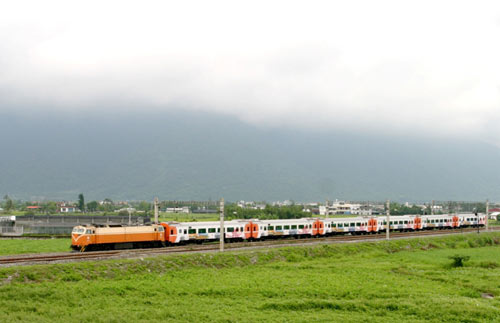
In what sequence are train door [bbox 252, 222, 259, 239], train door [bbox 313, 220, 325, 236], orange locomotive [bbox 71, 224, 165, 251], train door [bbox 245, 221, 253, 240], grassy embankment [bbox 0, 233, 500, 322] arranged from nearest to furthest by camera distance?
grassy embankment [bbox 0, 233, 500, 322] < orange locomotive [bbox 71, 224, 165, 251] < train door [bbox 245, 221, 253, 240] < train door [bbox 252, 222, 259, 239] < train door [bbox 313, 220, 325, 236]

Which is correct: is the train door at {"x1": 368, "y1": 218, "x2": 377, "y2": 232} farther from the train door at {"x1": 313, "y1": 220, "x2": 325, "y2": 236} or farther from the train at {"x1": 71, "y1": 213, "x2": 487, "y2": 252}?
the train door at {"x1": 313, "y1": 220, "x2": 325, "y2": 236}

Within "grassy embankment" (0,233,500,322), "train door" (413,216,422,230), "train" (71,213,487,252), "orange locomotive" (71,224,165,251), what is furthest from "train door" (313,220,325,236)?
"orange locomotive" (71,224,165,251)

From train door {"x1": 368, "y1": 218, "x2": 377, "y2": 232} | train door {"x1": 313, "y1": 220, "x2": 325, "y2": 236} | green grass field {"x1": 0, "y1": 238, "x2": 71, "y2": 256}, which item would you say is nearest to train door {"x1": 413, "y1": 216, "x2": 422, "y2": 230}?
train door {"x1": 368, "y1": 218, "x2": 377, "y2": 232}

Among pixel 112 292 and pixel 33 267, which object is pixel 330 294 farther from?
pixel 33 267

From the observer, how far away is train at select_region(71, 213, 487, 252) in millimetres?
45688

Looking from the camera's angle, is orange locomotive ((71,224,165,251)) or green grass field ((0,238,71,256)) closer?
orange locomotive ((71,224,165,251))

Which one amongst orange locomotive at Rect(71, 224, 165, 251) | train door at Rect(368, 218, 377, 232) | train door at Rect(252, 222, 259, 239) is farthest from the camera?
train door at Rect(368, 218, 377, 232)

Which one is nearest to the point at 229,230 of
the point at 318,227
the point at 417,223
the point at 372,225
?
the point at 318,227

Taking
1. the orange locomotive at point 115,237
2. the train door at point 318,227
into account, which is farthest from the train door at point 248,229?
the train door at point 318,227

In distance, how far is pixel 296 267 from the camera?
40.0 meters

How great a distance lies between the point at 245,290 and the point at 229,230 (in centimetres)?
2731

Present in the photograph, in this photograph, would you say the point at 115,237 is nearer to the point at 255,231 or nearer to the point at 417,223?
the point at 255,231

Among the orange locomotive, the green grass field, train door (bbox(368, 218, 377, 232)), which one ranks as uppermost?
the orange locomotive

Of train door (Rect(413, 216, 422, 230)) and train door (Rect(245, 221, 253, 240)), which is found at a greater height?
train door (Rect(245, 221, 253, 240))
